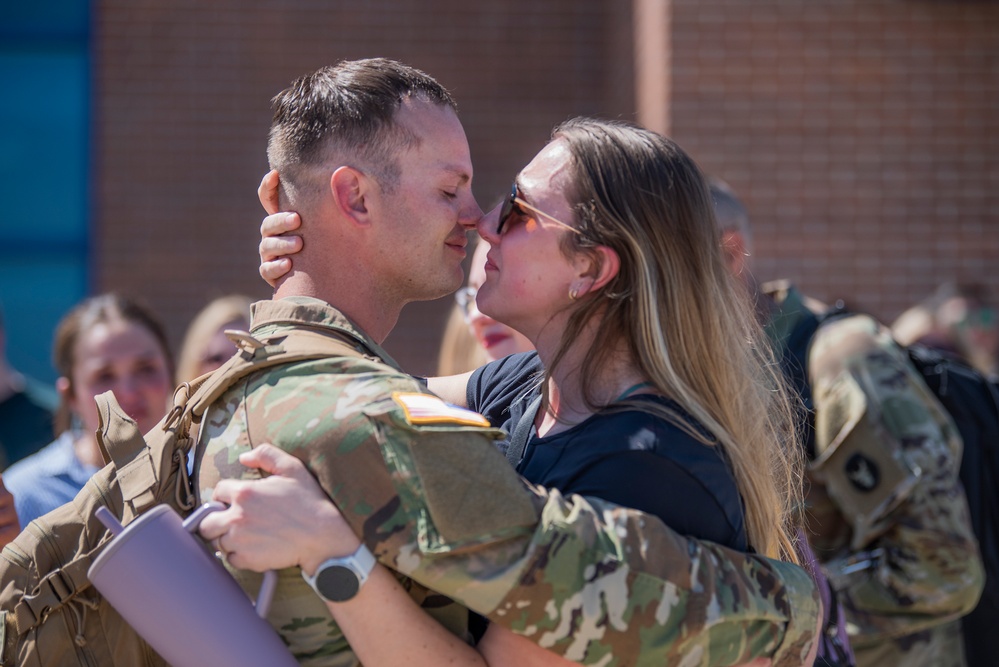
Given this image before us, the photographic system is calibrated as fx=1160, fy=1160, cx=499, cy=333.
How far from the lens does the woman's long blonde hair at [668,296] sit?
200cm

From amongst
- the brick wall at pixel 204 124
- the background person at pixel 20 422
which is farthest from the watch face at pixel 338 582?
the brick wall at pixel 204 124

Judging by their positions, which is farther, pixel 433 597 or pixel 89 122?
pixel 89 122

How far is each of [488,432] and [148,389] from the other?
2557 millimetres

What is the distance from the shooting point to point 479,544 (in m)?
1.67

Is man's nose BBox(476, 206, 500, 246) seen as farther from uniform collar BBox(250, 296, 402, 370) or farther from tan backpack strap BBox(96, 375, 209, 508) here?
tan backpack strap BBox(96, 375, 209, 508)

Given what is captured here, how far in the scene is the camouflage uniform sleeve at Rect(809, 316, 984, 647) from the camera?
331cm

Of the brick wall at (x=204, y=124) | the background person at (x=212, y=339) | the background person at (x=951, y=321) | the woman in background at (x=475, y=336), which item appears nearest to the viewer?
the woman in background at (x=475, y=336)

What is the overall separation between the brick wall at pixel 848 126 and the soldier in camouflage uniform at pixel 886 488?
7.40 feet

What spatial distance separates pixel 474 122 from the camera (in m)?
6.98

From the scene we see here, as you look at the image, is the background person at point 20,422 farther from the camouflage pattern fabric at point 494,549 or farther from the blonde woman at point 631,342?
the camouflage pattern fabric at point 494,549

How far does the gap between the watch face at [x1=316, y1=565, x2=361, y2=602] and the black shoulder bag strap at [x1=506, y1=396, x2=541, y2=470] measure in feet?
1.47

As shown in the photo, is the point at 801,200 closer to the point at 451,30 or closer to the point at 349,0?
the point at 451,30

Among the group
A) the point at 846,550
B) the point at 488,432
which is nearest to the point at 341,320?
the point at 488,432

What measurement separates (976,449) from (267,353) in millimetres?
2591
